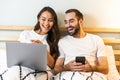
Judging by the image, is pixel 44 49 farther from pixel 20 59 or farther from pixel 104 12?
pixel 104 12

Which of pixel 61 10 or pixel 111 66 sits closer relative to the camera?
pixel 111 66

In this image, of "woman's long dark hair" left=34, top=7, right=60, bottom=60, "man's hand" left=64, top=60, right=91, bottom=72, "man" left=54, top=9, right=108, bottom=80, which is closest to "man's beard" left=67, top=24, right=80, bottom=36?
"man" left=54, top=9, right=108, bottom=80

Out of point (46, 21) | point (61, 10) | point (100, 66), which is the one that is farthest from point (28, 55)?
point (61, 10)

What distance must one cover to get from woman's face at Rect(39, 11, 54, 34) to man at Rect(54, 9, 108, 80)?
162mm

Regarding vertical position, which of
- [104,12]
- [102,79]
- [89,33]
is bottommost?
[102,79]

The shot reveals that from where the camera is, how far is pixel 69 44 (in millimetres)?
2195

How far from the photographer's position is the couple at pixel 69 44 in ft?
6.68

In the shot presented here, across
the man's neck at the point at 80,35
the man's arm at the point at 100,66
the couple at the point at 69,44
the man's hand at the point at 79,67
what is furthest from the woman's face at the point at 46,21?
the man's arm at the point at 100,66

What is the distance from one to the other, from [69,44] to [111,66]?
433 mm

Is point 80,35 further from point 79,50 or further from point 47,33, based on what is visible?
point 47,33

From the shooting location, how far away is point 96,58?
216cm

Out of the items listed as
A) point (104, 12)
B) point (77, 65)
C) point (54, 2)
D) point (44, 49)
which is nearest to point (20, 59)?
point (44, 49)

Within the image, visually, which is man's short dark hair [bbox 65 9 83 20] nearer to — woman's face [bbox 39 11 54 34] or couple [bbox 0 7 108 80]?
couple [bbox 0 7 108 80]

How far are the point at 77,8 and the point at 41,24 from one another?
424 mm
